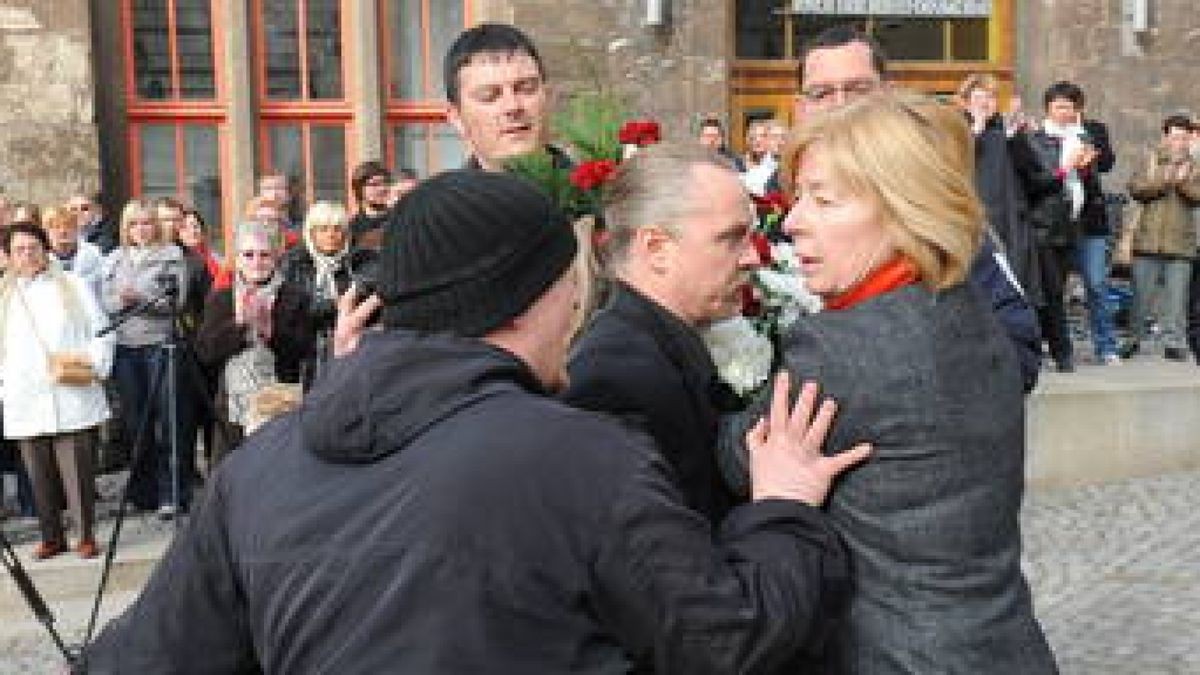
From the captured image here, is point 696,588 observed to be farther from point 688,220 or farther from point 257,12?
point 257,12

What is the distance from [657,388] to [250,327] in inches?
219

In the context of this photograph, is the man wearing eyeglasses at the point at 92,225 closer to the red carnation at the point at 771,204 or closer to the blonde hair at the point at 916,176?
the red carnation at the point at 771,204

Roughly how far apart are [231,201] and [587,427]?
11.6m

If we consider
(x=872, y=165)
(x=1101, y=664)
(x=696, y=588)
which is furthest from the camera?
(x=1101, y=664)

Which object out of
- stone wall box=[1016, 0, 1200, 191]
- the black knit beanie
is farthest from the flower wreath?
stone wall box=[1016, 0, 1200, 191]

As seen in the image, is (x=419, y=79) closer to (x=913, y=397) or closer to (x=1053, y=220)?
(x=1053, y=220)

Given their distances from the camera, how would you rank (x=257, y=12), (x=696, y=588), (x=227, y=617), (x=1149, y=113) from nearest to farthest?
(x=696, y=588) → (x=227, y=617) → (x=257, y=12) → (x=1149, y=113)

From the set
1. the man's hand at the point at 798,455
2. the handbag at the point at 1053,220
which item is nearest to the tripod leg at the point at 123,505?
the man's hand at the point at 798,455

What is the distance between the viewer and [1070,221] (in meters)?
9.63

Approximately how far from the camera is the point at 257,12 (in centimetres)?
1280

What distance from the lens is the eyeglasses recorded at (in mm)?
3387

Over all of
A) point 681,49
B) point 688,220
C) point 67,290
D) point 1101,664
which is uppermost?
point 681,49

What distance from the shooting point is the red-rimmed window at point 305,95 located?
1290 centimetres

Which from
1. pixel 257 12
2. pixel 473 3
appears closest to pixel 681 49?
pixel 473 3
